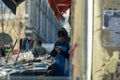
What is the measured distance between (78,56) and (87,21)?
0.23 meters

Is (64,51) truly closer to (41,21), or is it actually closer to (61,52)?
(61,52)

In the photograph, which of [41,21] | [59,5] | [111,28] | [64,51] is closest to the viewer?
[111,28]

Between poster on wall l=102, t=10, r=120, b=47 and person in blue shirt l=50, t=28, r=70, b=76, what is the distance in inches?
177

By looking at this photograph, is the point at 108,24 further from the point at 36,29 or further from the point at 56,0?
the point at 36,29

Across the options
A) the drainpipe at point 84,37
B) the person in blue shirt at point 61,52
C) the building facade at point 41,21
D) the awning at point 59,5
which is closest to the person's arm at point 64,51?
the person in blue shirt at point 61,52

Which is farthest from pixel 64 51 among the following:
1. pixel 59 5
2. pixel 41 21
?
pixel 41 21

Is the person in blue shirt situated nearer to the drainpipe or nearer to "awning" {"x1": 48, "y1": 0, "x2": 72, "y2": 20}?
"awning" {"x1": 48, "y1": 0, "x2": 72, "y2": 20}

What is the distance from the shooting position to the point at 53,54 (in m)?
7.18

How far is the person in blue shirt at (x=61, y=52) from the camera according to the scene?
6.85 meters

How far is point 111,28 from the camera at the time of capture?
2293 millimetres

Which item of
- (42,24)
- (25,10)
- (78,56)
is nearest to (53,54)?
(78,56)

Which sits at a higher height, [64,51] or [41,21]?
[41,21]

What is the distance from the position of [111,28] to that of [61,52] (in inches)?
182

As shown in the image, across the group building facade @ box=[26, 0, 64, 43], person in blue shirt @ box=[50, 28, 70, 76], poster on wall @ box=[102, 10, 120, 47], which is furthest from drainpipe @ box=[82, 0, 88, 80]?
building facade @ box=[26, 0, 64, 43]
